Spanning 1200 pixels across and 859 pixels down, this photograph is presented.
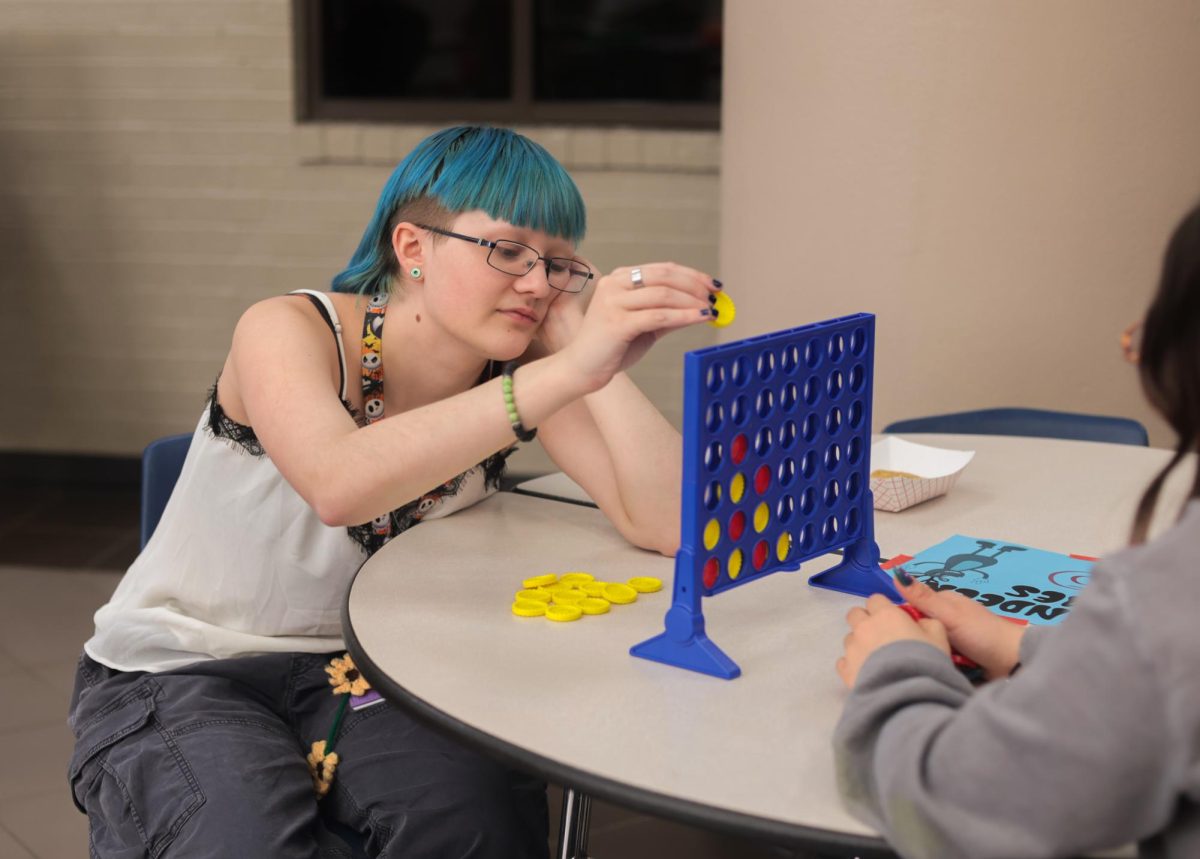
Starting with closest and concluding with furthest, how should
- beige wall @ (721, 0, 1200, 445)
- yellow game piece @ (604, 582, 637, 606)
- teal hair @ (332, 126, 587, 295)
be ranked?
1. yellow game piece @ (604, 582, 637, 606)
2. teal hair @ (332, 126, 587, 295)
3. beige wall @ (721, 0, 1200, 445)

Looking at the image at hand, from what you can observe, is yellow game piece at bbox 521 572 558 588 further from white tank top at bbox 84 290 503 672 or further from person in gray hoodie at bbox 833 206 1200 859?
person in gray hoodie at bbox 833 206 1200 859

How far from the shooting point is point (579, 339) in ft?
4.50

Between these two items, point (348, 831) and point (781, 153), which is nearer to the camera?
point (348, 831)

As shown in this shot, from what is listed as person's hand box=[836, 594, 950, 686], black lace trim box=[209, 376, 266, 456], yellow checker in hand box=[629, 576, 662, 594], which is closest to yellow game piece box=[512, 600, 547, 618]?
yellow checker in hand box=[629, 576, 662, 594]

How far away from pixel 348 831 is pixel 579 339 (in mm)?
627

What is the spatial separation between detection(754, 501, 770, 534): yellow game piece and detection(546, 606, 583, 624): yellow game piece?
216 mm

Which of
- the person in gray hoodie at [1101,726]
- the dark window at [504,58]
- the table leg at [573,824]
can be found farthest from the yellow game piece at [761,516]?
the dark window at [504,58]

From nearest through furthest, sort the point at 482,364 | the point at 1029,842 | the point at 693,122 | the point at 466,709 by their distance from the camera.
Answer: the point at 1029,842
the point at 466,709
the point at 482,364
the point at 693,122

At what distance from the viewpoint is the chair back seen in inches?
73.0

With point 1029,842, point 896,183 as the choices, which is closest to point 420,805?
point 1029,842

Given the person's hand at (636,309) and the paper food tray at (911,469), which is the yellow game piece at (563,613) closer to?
the person's hand at (636,309)

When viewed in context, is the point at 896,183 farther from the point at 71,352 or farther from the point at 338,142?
the point at 71,352

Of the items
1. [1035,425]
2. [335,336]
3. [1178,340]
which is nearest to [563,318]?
[335,336]

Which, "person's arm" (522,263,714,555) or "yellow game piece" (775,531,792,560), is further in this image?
"person's arm" (522,263,714,555)
